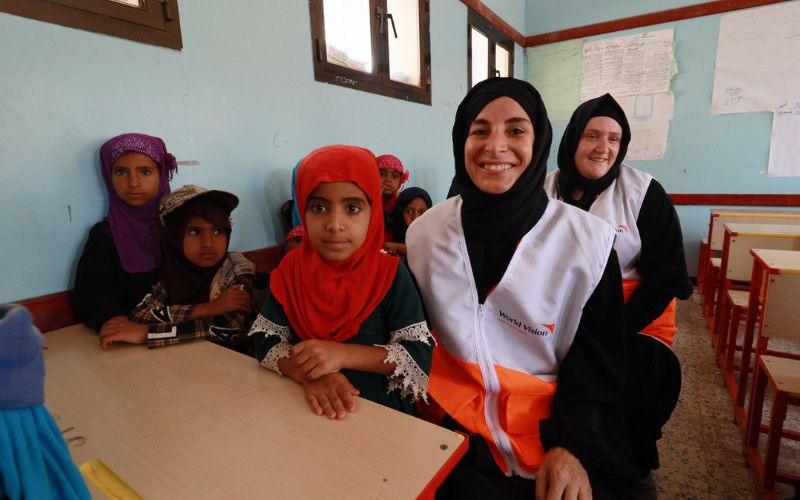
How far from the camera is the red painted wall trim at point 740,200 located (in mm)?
3990

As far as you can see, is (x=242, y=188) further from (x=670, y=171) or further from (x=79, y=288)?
(x=670, y=171)

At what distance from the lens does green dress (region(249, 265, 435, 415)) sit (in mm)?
972

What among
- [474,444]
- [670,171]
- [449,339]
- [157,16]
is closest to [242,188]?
[157,16]

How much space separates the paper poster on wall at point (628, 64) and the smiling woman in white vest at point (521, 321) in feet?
13.9

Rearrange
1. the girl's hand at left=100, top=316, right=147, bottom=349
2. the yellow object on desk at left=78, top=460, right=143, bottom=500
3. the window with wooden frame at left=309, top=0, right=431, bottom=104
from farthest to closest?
the window with wooden frame at left=309, top=0, right=431, bottom=104, the girl's hand at left=100, top=316, right=147, bottom=349, the yellow object on desk at left=78, top=460, right=143, bottom=500

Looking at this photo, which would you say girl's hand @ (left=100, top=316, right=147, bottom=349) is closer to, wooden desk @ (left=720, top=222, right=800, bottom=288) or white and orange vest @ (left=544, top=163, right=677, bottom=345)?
white and orange vest @ (left=544, top=163, right=677, bottom=345)

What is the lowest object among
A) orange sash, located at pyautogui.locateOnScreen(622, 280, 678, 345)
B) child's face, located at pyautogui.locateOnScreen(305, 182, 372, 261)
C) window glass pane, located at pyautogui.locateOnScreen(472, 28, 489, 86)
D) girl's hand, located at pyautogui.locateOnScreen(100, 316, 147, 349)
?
orange sash, located at pyautogui.locateOnScreen(622, 280, 678, 345)

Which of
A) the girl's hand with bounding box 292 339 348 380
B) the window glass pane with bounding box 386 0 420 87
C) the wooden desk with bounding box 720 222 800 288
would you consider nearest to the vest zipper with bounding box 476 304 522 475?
the girl's hand with bounding box 292 339 348 380

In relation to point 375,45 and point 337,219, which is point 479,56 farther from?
point 337,219

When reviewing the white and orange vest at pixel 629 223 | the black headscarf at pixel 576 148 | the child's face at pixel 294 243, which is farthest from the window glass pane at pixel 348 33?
the white and orange vest at pixel 629 223

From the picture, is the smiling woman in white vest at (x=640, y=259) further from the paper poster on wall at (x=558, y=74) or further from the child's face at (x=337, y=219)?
the paper poster on wall at (x=558, y=74)

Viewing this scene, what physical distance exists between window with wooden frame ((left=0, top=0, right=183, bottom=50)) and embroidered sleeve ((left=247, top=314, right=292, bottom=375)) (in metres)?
1.16

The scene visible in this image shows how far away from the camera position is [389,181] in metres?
2.73

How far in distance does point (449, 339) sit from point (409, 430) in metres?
0.38
